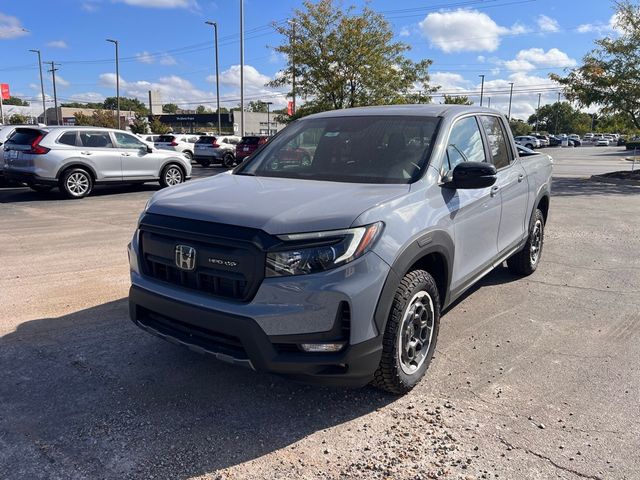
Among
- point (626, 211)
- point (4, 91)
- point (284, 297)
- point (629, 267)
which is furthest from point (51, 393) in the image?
point (4, 91)

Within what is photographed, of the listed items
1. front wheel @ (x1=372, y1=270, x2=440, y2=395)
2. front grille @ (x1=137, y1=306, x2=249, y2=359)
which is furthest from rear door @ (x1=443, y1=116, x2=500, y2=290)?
front grille @ (x1=137, y1=306, x2=249, y2=359)

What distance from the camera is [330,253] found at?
8.93ft

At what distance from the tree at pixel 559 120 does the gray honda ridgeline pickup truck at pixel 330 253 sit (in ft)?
385

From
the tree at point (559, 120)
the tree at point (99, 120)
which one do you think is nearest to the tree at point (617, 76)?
the tree at point (99, 120)

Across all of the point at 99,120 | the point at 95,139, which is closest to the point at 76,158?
the point at 95,139

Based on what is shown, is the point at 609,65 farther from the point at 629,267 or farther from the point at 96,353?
the point at 96,353

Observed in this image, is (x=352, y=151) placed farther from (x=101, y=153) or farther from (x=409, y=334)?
(x=101, y=153)

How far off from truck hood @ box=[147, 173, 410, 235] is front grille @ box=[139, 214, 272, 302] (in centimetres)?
7

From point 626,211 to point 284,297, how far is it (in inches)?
430

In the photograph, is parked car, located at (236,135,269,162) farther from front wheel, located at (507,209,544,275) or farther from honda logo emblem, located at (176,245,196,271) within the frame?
honda logo emblem, located at (176,245,196,271)

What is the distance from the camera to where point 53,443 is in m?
2.80

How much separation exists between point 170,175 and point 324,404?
495 inches

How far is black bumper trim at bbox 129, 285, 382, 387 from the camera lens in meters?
2.73

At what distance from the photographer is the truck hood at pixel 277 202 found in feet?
9.11
